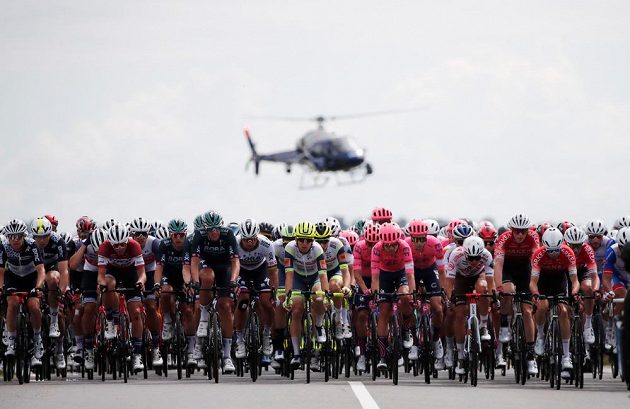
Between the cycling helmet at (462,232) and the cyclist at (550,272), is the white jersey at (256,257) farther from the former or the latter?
the cyclist at (550,272)

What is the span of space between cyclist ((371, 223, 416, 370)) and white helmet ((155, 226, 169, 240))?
3935mm

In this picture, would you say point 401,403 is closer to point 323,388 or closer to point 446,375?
point 323,388

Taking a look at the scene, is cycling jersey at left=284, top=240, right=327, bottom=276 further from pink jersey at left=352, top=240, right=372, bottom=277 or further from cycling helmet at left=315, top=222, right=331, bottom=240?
pink jersey at left=352, top=240, right=372, bottom=277

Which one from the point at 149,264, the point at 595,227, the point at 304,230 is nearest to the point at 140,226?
the point at 149,264

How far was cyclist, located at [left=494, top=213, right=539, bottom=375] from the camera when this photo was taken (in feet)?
75.3

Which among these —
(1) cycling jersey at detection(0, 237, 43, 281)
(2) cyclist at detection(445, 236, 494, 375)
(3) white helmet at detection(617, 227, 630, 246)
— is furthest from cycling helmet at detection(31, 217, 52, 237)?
(3) white helmet at detection(617, 227, 630, 246)

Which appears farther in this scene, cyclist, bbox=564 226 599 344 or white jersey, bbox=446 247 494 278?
cyclist, bbox=564 226 599 344

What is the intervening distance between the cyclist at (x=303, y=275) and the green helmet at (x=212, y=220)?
1017mm

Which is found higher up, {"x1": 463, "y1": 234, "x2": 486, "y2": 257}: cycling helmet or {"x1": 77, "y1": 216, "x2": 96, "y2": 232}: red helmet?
{"x1": 77, "y1": 216, "x2": 96, "y2": 232}: red helmet

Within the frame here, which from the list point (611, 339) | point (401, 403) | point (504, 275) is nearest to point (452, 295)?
point (504, 275)

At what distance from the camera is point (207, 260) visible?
74.6 feet

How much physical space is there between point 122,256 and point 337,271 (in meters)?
3.04

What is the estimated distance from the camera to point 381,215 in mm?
25922

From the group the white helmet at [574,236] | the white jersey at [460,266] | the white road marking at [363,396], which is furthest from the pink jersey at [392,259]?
the white helmet at [574,236]
